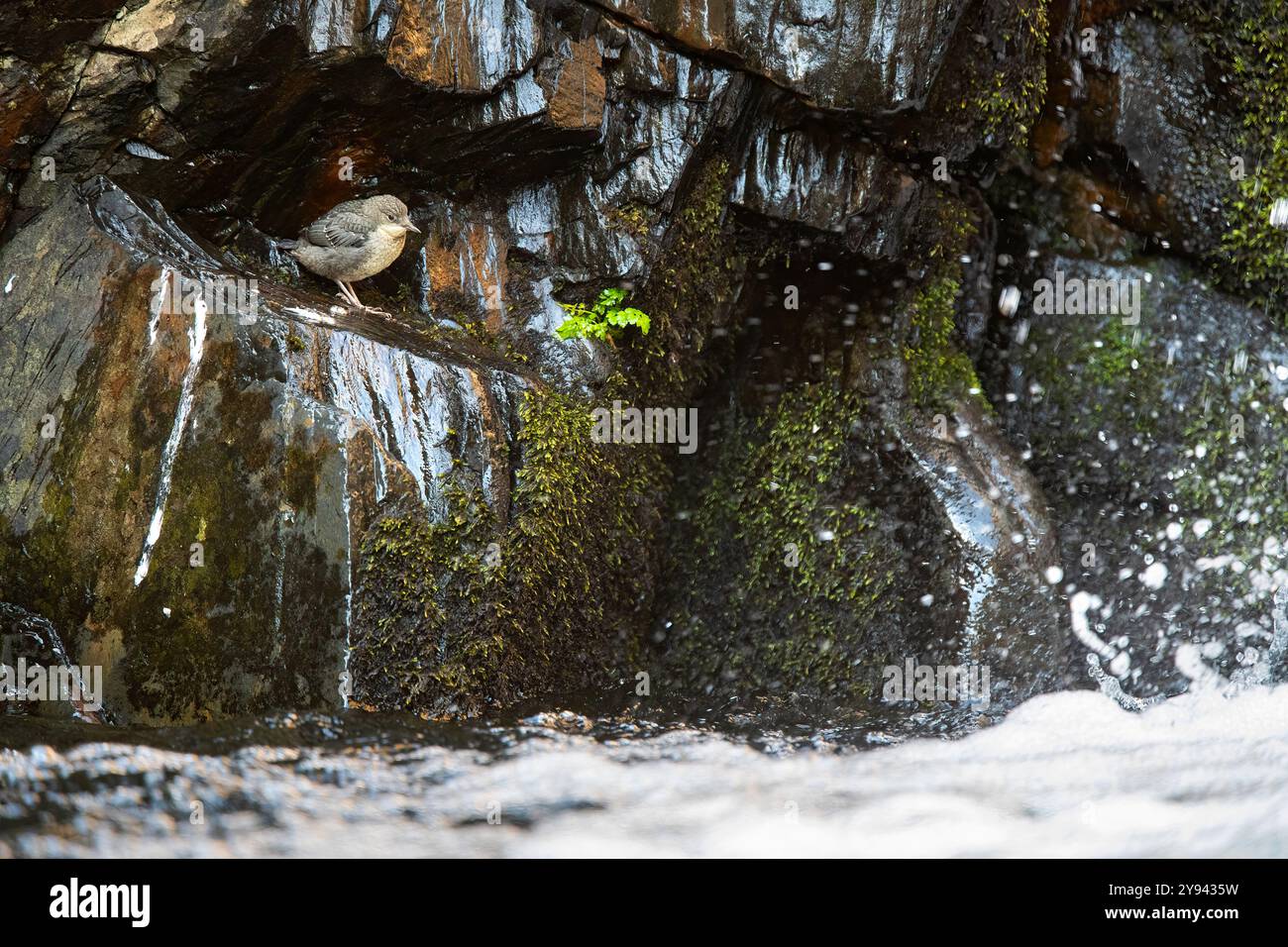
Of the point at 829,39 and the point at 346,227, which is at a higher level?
the point at 829,39

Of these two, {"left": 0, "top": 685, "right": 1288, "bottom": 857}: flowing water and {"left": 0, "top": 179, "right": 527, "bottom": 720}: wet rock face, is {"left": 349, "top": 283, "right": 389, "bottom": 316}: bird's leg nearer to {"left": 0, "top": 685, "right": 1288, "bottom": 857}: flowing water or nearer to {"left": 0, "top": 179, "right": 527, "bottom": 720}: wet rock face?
{"left": 0, "top": 179, "right": 527, "bottom": 720}: wet rock face

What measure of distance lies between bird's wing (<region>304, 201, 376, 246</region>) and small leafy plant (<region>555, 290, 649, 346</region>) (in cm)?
113

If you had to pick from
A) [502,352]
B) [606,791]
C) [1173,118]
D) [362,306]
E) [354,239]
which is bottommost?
[606,791]

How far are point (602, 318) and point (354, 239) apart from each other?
140 centimetres

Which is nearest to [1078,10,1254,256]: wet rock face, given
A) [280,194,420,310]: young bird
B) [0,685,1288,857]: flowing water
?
[0,685,1288,857]: flowing water

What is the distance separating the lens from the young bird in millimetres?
5684

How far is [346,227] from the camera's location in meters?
5.67

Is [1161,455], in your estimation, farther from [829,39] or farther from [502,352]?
[502,352]

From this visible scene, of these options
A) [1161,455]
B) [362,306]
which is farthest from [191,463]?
[1161,455]

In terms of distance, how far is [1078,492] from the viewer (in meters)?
6.71

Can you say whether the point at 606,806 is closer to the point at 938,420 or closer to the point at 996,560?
the point at 996,560

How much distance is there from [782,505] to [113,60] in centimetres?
417
